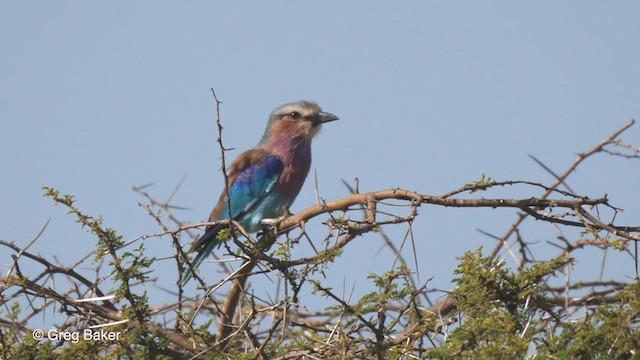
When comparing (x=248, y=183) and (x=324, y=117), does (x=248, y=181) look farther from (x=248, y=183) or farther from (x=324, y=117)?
(x=324, y=117)

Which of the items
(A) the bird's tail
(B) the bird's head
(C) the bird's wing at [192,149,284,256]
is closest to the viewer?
(A) the bird's tail

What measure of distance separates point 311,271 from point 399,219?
38 centimetres

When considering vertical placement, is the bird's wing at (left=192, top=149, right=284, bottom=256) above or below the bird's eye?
below

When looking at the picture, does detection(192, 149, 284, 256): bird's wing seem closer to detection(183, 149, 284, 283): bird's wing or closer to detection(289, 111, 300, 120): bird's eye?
detection(183, 149, 284, 283): bird's wing

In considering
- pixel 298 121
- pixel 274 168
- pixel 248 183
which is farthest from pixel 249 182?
pixel 298 121

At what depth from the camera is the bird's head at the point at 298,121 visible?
297 inches

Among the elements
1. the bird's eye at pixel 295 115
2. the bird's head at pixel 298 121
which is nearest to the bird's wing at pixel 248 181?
the bird's head at pixel 298 121

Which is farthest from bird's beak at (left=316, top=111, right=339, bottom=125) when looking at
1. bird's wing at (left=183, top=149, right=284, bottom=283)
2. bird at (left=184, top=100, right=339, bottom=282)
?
bird's wing at (left=183, top=149, right=284, bottom=283)

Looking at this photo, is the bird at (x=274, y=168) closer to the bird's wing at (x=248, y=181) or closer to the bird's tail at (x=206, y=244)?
the bird's wing at (x=248, y=181)

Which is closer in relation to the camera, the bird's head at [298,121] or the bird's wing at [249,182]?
the bird's wing at [249,182]

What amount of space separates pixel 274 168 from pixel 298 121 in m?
0.52

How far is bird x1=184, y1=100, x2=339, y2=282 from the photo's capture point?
704cm

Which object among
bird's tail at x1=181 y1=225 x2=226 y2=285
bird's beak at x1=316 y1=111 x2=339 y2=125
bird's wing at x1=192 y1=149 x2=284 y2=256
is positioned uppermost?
bird's beak at x1=316 y1=111 x2=339 y2=125

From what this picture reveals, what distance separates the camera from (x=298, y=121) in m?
7.62
